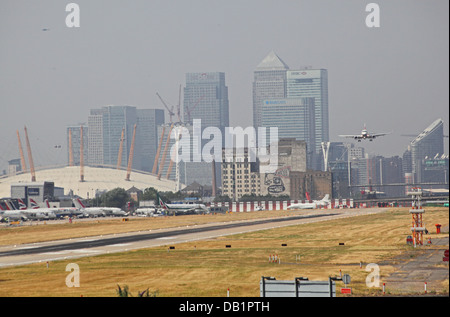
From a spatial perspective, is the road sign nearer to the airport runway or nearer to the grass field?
the grass field

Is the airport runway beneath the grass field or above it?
beneath

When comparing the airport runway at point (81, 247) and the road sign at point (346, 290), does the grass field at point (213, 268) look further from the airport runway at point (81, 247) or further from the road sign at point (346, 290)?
the airport runway at point (81, 247)

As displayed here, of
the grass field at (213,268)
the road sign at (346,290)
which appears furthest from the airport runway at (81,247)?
the road sign at (346,290)

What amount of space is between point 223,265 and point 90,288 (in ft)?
67.5

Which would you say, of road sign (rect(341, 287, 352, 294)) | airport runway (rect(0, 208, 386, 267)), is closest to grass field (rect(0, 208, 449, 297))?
road sign (rect(341, 287, 352, 294))

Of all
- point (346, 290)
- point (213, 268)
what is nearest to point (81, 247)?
point (213, 268)

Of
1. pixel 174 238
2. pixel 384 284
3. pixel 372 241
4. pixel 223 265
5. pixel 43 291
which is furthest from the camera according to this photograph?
pixel 174 238

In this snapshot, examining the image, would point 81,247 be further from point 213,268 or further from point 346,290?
point 346,290

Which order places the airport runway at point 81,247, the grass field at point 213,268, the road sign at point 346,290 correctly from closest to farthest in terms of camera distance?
1. the road sign at point 346,290
2. the grass field at point 213,268
3. the airport runway at point 81,247

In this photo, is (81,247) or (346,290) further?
(81,247)

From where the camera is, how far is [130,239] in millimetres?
127375
